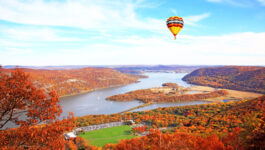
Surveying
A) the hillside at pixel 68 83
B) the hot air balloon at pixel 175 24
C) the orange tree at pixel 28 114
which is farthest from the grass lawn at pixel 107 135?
the hillside at pixel 68 83

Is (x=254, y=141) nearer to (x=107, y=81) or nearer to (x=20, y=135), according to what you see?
(x=20, y=135)

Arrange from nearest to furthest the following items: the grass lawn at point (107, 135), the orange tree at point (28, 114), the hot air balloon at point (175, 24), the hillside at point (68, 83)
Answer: the orange tree at point (28, 114) < the hot air balloon at point (175, 24) < the grass lawn at point (107, 135) < the hillside at point (68, 83)

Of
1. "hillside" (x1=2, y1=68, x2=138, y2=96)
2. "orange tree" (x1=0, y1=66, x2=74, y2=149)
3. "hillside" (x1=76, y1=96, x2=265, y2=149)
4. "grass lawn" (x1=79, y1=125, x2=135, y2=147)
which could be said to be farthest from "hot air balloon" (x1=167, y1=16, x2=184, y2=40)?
"hillside" (x1=2, y1=68, x2=138, y2=96)

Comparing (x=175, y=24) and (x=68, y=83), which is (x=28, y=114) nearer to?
(x=175, y=24)

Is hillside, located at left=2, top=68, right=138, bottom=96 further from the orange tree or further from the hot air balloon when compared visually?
the orange tree

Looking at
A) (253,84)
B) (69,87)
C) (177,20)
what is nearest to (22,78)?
(177,20)

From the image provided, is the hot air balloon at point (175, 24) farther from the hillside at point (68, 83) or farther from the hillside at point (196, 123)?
the hillside at point (68, 83)

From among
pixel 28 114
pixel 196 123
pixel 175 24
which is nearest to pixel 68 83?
pixel 196 123
